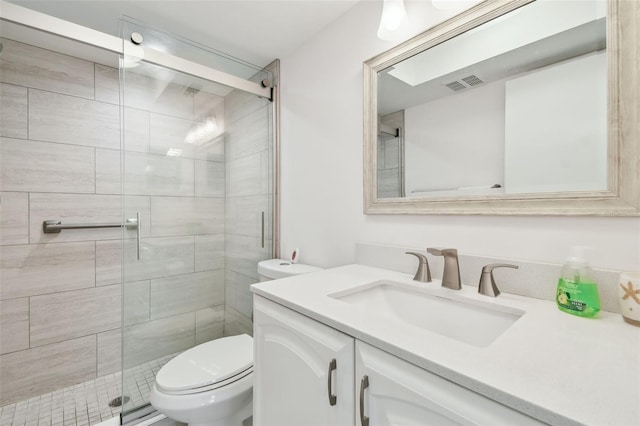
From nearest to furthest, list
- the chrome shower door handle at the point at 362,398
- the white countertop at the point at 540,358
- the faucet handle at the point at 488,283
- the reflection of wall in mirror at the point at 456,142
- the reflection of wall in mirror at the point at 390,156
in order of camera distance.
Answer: the white countertop at the point at 540,358, the chrome shower door handle at the point at 362,398, the faucet handle at the point at 488,283, the reflection of wall in mirror at the point at 456,142, the reflection of wall in mirror at the point at 390,156

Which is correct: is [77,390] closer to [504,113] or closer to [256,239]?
[256,239]

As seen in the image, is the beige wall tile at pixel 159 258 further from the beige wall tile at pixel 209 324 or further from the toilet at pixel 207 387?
the toilet at pixel 207 387

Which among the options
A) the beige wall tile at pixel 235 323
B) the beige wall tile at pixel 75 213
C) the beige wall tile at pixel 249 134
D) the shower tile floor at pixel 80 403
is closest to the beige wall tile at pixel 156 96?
the beige wall tile at pixel 249 134

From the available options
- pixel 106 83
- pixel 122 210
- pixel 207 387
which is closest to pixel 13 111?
pixel 106 83

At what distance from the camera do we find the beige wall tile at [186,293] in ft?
5.28

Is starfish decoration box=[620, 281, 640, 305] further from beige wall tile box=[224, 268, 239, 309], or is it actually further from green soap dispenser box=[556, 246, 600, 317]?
beige wall tile box=[224, 268, 239, 309]

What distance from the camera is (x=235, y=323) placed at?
6.24ft

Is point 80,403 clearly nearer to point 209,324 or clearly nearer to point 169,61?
point 209,324

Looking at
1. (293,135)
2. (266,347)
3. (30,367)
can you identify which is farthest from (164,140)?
(30,367)

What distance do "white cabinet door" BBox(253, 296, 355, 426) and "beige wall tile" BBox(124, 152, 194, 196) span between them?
97cm

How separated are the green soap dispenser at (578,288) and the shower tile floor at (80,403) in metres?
1.80

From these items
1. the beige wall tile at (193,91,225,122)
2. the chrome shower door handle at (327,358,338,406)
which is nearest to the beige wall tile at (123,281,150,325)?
the beige wall tile at (193,91,225,122)

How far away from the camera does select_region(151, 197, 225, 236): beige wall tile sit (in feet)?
5.11

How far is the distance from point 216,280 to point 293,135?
42.8 inches
